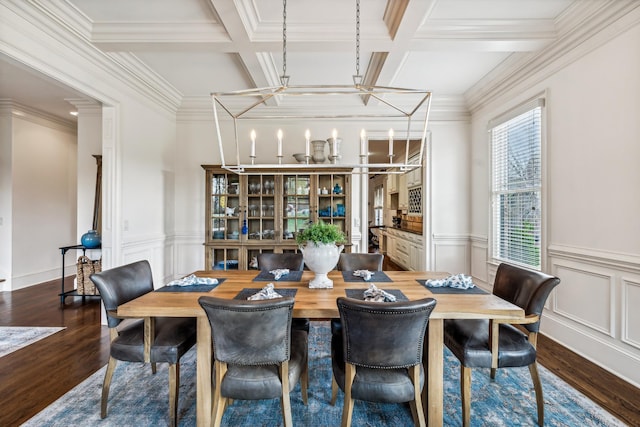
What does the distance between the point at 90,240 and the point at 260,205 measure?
219 centimetres

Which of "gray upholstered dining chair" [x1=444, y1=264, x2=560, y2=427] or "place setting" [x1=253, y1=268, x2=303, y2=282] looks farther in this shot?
"place setting" [x1=253, y1=268, x2=303, y2=282]

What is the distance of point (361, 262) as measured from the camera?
2873mm

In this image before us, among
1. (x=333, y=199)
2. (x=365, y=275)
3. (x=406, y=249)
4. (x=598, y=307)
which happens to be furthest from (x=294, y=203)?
(x=598, y=307)

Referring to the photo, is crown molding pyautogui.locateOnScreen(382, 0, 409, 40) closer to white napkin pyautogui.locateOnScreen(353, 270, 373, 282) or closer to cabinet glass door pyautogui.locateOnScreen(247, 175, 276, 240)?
white napkin pyautogui.locateOnScreen(353, 270, 373, 282)

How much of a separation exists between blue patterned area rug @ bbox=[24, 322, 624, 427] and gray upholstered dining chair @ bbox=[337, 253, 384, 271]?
95 cm

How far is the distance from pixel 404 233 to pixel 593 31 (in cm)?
436

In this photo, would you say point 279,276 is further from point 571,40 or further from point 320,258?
point 571,40

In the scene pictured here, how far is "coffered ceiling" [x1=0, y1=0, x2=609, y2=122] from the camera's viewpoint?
2373mm

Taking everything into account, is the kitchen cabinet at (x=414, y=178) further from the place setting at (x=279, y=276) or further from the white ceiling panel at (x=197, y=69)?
the place setting at (x=279, y=276)

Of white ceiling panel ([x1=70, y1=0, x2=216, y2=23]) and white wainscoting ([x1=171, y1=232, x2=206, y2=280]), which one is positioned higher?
white ceiling panel ([x1=70, y1=0, x2=216, y2=23])

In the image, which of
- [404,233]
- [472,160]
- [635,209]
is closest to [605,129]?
[635,209]

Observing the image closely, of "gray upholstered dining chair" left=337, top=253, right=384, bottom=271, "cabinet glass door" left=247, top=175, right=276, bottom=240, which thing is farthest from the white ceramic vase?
"cabinet glass door" left=247, top=175, right=276, bottom=240

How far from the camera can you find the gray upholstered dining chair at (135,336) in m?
1.73

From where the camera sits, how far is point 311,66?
3355 millimetres
